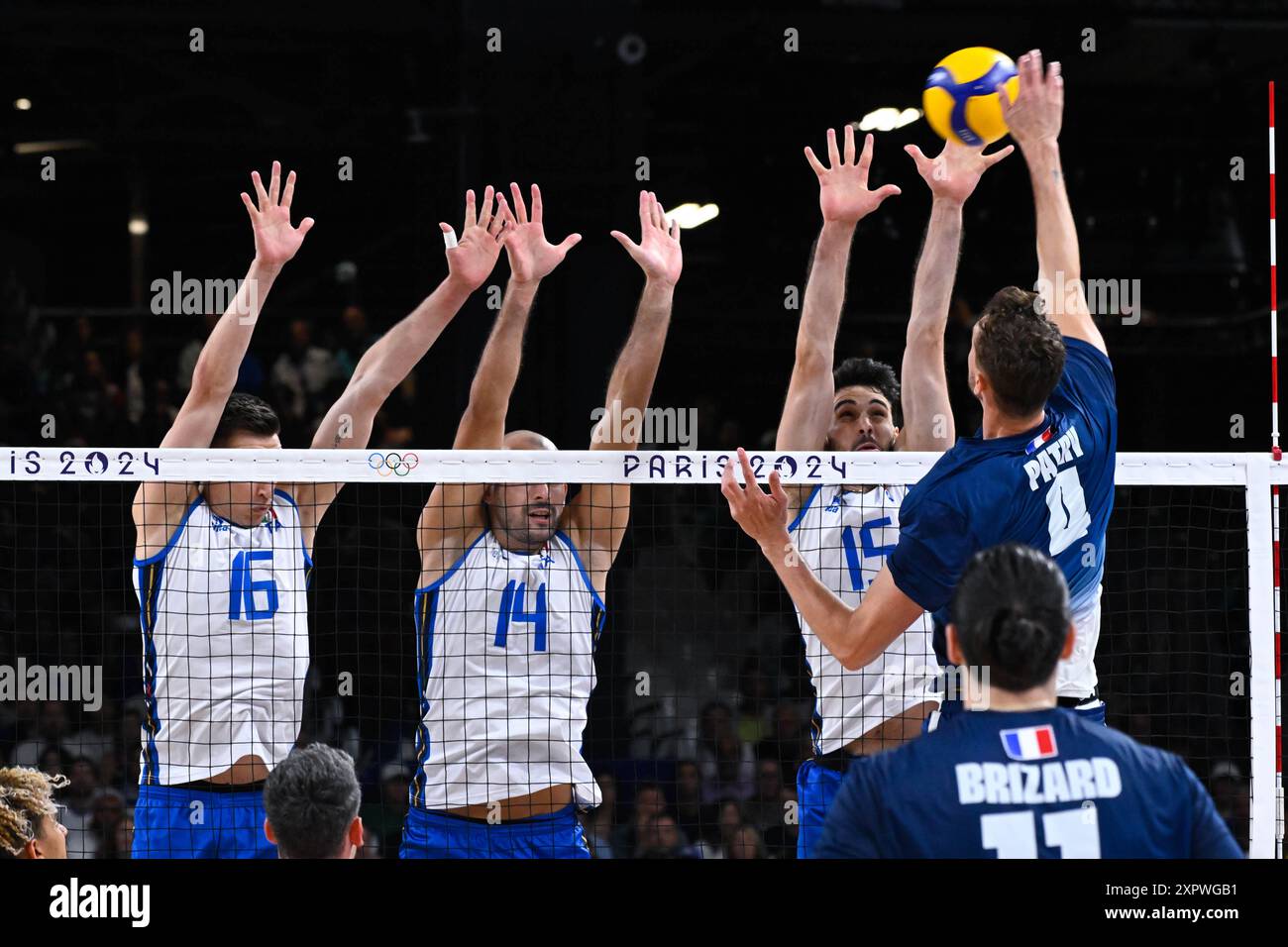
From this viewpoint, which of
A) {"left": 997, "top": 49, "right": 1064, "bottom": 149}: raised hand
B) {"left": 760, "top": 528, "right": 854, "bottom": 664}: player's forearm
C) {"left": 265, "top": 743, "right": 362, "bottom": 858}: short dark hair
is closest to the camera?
{"left": 265, "top": 743, "right": 362, "bottom": 858}: short dark hair

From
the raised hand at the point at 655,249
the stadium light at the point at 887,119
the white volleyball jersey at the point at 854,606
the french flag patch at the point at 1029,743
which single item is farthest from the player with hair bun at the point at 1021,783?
the stadium light at the point at 887,119

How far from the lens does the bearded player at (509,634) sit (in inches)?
238

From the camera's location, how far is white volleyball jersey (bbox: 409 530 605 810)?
19.9ft

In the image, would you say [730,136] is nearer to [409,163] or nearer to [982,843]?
[409,163]

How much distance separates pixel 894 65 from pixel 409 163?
4763 millimetres

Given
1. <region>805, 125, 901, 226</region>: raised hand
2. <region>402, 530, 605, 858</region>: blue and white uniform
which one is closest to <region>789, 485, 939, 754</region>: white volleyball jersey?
<region>402, 530, 605, 858</region>: blue and white uniform

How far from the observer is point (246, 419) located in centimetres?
641

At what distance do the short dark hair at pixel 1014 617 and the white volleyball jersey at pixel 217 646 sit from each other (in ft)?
11.7

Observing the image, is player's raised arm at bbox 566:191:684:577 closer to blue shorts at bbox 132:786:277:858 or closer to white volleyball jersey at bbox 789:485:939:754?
white volleyball jersey at bbox 789:485:939:754

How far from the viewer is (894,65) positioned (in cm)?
1441

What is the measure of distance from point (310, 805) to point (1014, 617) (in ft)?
6.32

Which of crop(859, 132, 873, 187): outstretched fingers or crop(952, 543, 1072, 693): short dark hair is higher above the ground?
crop(859, 132, 873, 187): outstretched fingers

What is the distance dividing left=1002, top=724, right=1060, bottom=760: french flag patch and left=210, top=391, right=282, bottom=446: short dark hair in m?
3.94
